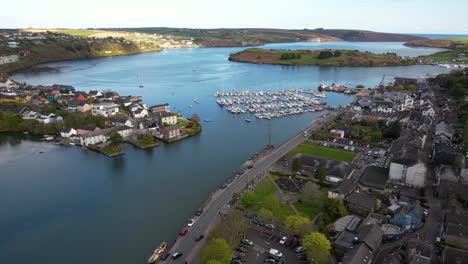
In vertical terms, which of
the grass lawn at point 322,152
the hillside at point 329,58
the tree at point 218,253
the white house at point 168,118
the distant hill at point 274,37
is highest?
the distant hill at point 274,37

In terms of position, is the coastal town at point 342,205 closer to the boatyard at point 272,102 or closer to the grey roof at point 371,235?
the grey roof at point 371,235

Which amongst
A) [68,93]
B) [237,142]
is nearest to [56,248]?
[237,142]

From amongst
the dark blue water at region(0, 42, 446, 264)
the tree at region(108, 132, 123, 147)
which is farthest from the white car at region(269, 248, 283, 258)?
the tree at region(108, 132, 123, 147)

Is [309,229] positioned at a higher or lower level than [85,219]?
higher

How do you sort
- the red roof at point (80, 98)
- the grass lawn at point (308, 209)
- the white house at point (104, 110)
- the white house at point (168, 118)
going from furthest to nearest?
1. the red roof at point (80, 98)
2. the white house at point (104, 110)
3. the white house at point (168, 118)
4. the grass lawn at point (308, 209)

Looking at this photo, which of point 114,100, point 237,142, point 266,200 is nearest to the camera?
point 266,200

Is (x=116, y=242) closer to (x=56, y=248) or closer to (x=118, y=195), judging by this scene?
(x=56, y=248)

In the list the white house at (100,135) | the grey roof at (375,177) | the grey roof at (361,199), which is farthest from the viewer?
the white house at (100,135)

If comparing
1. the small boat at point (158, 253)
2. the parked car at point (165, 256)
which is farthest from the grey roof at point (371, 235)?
the small boat at point (158, 253)
